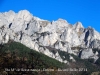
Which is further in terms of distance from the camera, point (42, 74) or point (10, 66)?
point (42, 74)

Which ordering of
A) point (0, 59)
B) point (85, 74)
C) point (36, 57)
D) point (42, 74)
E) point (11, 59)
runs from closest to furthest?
1. point (0, 59)
2. point (11, 59)
3. point (42, 74)
4. point (36, 57)
5. point (85, 74)

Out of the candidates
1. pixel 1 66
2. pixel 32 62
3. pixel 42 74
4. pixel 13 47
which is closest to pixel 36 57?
pixel 32 62

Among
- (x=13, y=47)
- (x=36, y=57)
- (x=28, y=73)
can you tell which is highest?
(x=13, y=47)

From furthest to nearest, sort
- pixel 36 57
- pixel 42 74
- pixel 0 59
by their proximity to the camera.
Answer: pixel 36 57
pixel 42 74
pixel 0 59

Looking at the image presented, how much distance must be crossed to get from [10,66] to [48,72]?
2310 centimetres

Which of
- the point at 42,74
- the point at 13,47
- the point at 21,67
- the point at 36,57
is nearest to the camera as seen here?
the point at 21,67

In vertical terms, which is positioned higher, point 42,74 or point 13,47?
point 13,47

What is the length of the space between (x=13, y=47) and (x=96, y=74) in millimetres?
66455

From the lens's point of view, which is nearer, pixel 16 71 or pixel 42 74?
pixel 16 71

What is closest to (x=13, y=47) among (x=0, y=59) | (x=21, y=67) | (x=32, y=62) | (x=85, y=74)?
(x=85, y=74)

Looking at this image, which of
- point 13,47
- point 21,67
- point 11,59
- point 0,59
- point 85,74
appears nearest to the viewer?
point 0,59

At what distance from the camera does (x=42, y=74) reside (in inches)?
4055

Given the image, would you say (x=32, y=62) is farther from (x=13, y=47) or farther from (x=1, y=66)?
(x=13, y=47)

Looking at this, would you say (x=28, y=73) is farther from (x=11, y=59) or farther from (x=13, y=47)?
(x=13, y=47)
